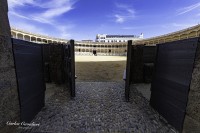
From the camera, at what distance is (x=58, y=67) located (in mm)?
6523

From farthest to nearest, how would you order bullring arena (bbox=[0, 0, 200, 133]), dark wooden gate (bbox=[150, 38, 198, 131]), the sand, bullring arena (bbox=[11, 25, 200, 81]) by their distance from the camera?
1. bullring arena (bbox=[11, 25, 200, 81])
2. the sand
3. dark wooden gate (bbox=[150, 38, 198, 131])
4. bullring arena (bbox=[0, 0, 200, 133])

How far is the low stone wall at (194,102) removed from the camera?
2088mm

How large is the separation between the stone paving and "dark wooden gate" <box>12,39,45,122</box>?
348 mm

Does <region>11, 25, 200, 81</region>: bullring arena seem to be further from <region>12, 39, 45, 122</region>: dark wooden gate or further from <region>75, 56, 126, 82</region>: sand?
<region>12, 39, 45, 122</region>: dark wooden gate

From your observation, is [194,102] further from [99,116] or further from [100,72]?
[100,72]

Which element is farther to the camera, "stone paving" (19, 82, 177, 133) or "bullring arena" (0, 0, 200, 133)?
"stone paving" (19, 82, 177, 133)

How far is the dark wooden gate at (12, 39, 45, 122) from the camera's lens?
2.46 m

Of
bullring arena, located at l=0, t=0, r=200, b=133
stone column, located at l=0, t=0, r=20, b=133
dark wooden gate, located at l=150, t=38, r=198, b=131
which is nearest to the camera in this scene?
stone column, located at l=0, t=0, r=20, b=133

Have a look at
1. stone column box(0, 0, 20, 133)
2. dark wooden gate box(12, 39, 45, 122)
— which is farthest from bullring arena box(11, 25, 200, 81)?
stone column box(0, 0, 20, 133)

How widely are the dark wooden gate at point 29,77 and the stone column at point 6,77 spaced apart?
0.14 meters

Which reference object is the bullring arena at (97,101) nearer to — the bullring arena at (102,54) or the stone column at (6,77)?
the stone column at (6,77)

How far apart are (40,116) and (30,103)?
0.55 metres

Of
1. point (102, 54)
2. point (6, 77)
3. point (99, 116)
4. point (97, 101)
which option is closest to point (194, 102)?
point (99, 116)

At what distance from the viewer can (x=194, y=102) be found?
216 cm
